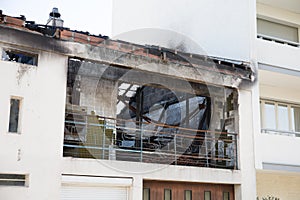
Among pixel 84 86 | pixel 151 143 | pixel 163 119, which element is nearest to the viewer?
pixel 84 86

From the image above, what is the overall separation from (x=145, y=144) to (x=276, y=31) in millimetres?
6317

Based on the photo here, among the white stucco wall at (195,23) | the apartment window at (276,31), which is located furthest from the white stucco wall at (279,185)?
the apartment window at (276,31)

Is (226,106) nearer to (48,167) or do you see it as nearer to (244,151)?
(244,151)

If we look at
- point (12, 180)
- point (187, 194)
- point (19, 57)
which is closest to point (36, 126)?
point (12, 180)

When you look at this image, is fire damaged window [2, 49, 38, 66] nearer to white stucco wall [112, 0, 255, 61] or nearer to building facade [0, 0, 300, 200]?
building facade [0, 0, 300, 200]

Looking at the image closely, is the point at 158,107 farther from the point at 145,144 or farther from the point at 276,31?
Result: the point at 276,31

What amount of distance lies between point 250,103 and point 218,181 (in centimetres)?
264

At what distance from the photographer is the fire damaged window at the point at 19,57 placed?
1031 centimetres

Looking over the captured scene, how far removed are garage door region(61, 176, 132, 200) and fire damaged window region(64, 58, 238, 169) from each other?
2.83 feet

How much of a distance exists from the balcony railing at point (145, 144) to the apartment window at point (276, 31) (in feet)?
14.1

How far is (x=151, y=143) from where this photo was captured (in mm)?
13891

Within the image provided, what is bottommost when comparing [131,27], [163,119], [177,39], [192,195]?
[192,195]

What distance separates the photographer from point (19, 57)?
428 inches

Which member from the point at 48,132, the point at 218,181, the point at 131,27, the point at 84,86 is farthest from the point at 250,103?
the point at 131,27
